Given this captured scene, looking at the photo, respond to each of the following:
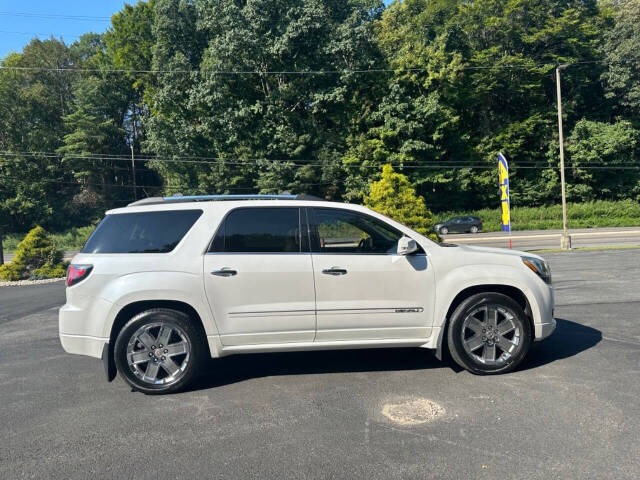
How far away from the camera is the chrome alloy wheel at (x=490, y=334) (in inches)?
184

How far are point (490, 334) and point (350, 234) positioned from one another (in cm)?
175

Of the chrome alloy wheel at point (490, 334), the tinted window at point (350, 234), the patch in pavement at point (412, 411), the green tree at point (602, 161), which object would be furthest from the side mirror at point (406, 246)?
the green tree at point (602, 161)

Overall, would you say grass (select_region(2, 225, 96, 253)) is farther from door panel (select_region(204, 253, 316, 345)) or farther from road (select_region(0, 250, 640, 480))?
door panel (select_region(204, 253, 316, 345))

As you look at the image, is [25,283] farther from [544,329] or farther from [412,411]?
[544,329]

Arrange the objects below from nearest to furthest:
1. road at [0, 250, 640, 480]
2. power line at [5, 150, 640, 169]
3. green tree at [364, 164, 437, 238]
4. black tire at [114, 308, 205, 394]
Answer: road at [0, 250, 640, 480] → black tire at [114, 308, 205, 394] → green tree at [364, 164, 437, 238] → power line at [5, 150, 640, 169]

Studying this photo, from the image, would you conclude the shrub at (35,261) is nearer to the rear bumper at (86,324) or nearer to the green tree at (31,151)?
the rear bumper at (86,324)

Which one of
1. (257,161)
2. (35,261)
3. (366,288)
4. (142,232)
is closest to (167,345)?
(142,232)

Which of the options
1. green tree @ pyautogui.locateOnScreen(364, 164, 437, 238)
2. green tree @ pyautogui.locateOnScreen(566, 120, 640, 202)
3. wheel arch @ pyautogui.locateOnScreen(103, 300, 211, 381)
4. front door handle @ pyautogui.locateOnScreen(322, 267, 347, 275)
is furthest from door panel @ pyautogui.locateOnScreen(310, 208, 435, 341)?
green tree @ pyautogui.locateOnScreen(566, 120, 640, 202)

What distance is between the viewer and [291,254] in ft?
15.0

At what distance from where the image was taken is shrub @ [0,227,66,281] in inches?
648

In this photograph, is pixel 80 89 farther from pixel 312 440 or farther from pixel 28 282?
pixel 312 440

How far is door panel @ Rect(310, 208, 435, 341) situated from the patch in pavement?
0.72 metres

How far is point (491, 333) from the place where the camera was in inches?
184

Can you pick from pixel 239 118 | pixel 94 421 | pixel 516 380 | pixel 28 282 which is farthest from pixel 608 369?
pixel 239 118
